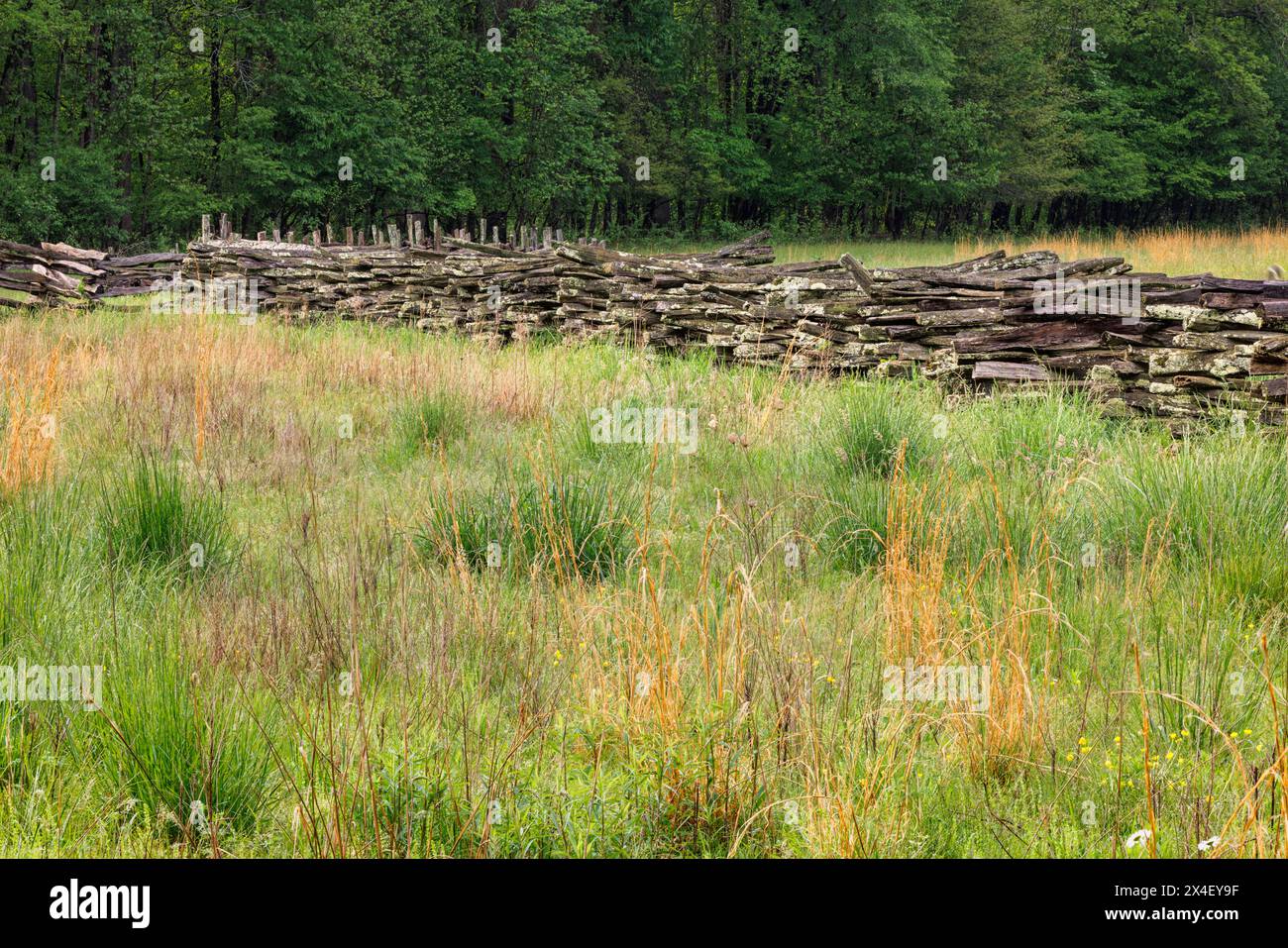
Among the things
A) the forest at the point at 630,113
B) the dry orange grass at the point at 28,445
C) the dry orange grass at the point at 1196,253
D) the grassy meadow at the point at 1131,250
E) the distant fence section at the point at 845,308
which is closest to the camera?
the dry orange grass at the point at 28,445

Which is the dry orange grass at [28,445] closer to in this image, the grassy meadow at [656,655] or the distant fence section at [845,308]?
the grassy meadow at [656,655]

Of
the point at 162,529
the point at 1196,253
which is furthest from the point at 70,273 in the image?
the point at 1196,253

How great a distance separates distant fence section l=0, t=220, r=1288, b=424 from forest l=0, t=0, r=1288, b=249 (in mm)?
10869

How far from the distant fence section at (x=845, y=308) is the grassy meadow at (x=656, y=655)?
172cm

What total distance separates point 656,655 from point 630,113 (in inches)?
1413

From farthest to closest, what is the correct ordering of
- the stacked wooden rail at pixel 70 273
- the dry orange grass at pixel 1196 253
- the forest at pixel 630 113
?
the forest at pixel 630 113
the dry orange grass at pixel 1196 253
the stacked wooden rail at pixel 70 273

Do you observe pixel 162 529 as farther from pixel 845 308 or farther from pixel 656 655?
pixel 845 308

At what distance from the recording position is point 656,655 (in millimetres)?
2801

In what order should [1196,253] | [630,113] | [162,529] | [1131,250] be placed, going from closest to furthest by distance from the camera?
1. [162,529]
2. [1196,253]
3. [1131,250]
4. [630,113]

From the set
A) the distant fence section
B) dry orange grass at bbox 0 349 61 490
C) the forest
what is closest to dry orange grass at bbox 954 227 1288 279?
the forest

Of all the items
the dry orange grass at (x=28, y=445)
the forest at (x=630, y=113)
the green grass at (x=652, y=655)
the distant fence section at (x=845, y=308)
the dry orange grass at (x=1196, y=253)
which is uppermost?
the forest at (x=630, y=113)

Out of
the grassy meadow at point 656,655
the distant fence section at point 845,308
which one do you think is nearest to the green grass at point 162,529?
the grassy meadow at point 656,655

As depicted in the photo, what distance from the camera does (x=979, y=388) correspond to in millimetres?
8102

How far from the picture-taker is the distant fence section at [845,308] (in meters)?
7.29
